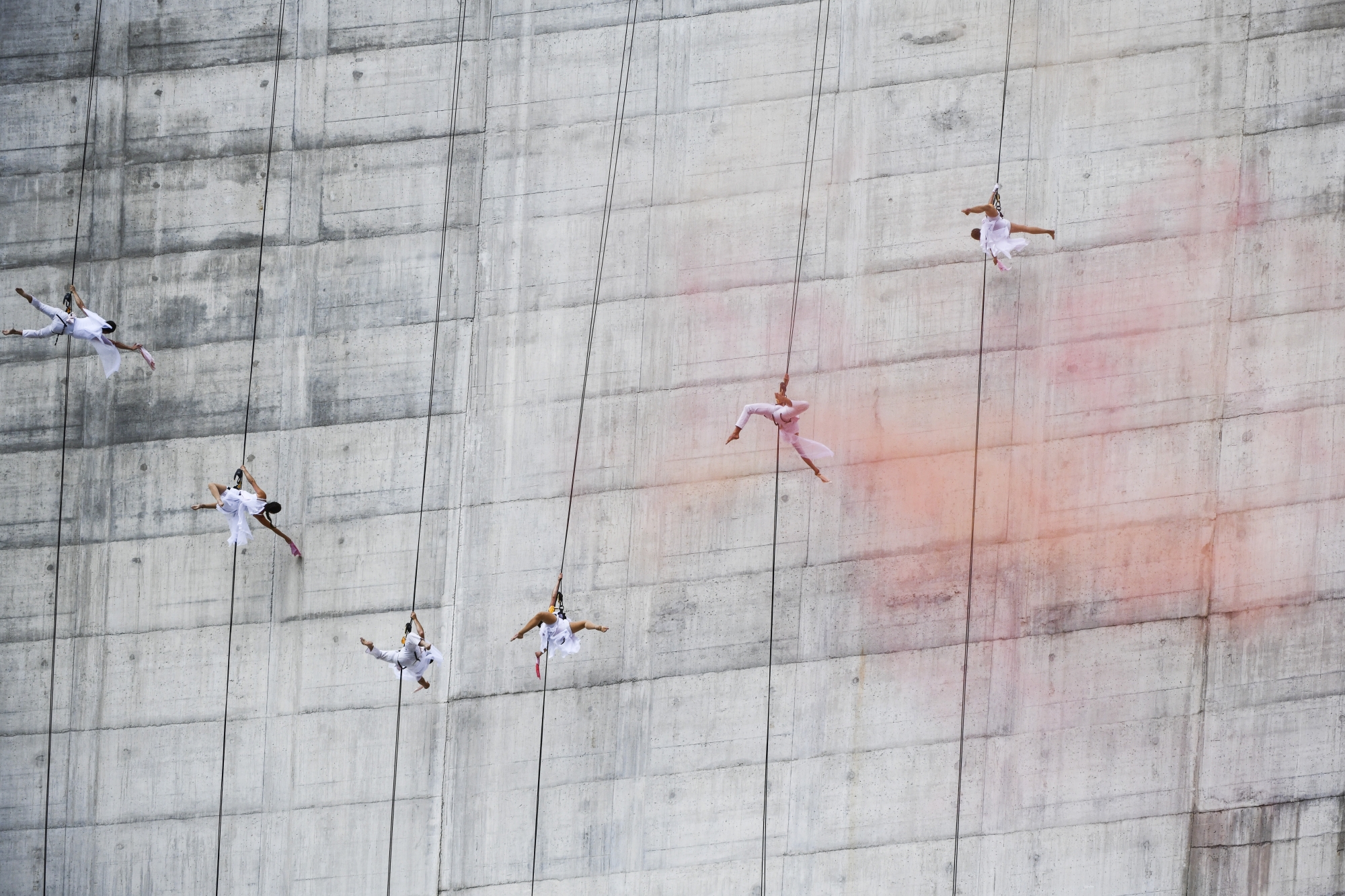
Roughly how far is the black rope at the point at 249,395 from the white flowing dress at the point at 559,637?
4508 millimetres

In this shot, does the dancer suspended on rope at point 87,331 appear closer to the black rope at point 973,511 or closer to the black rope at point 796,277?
the black rope at point 796,277

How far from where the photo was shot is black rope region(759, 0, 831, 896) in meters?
19.5

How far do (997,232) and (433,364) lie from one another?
7.19 metres

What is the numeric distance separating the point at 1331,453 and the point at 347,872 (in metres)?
13.3

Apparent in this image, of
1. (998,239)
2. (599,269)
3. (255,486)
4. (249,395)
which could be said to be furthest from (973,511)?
(249,395)

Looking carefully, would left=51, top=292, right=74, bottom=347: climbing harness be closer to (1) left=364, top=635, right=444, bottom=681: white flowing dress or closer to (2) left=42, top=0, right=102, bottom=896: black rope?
(2) left=42, top=0, right=102, bottom=896: black rope

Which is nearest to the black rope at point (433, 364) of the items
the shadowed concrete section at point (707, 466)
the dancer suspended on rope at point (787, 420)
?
the shadowed concrete section at point (707, 466)

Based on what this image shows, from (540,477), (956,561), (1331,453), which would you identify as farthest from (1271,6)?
(540,477)

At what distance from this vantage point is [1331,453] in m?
19.6

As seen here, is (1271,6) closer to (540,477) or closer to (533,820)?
(540,477)

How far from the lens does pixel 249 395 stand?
20406mm

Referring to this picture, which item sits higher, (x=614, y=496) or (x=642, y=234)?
(x=642, y=234)

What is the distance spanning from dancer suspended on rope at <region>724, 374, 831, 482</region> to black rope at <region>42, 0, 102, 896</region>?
8771 millimetres

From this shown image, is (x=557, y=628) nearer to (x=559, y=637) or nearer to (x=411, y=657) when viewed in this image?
(x=559, y=637)
